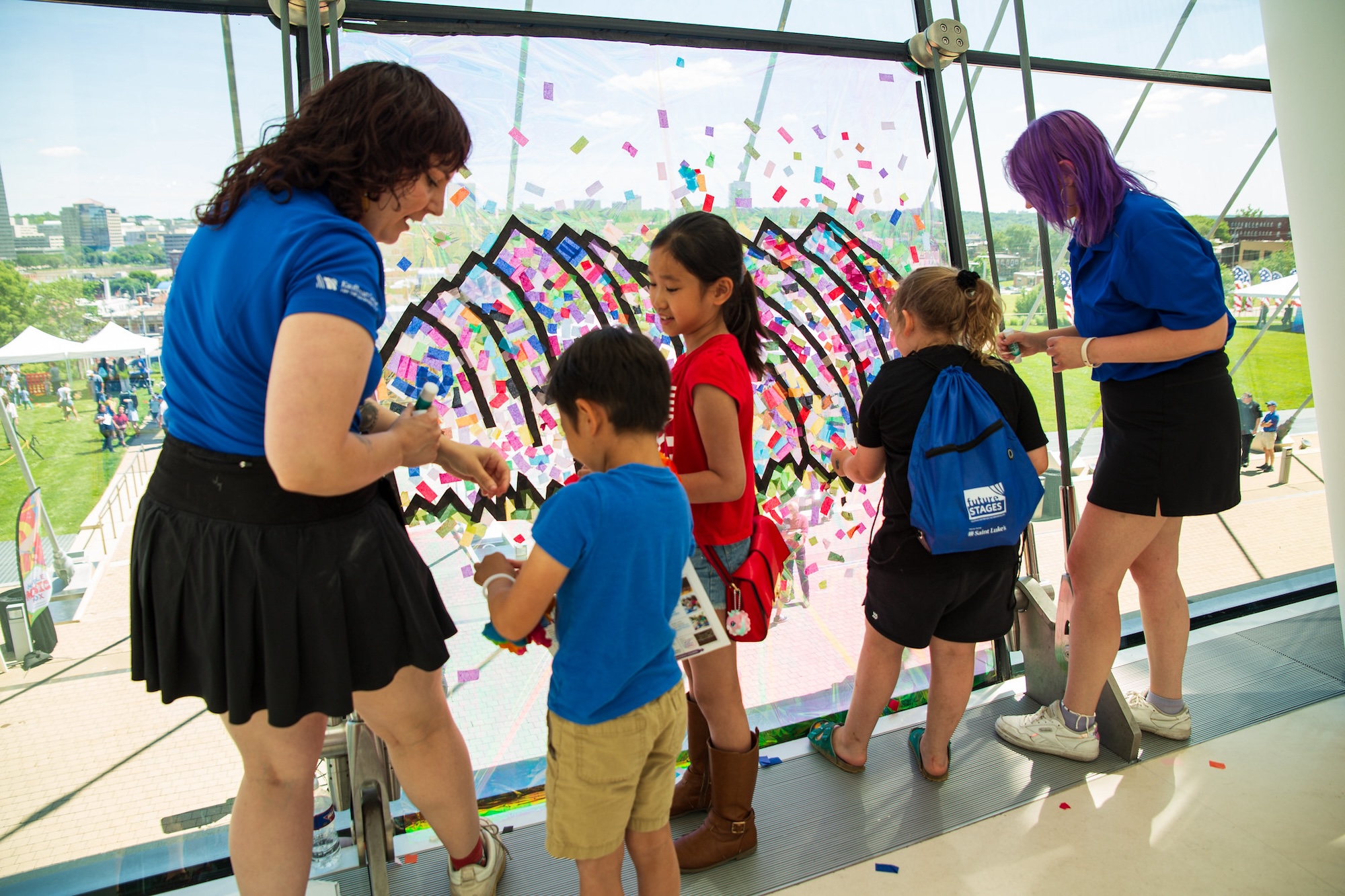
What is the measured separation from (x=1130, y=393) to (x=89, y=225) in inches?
96.8

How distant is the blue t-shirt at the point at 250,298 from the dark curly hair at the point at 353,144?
0.02 m

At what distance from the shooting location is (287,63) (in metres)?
1.65

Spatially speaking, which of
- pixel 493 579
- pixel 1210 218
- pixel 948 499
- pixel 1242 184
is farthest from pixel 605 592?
pixel 1242 184

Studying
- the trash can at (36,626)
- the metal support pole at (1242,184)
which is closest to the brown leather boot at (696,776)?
the trash can at (36,626)

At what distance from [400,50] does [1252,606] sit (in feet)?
11.7

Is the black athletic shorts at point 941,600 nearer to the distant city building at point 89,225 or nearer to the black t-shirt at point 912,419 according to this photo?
the black t-shirt at point 912,419

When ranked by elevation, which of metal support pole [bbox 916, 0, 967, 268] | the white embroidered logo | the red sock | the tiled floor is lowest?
the tiled floor

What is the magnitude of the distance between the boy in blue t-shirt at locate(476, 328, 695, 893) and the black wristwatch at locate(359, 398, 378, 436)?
1.00 ft

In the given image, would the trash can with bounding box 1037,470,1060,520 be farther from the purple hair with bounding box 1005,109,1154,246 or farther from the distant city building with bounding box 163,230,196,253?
the distant city building with bounding box 163,230,196,253

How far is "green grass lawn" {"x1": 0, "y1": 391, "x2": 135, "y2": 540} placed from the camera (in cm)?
167

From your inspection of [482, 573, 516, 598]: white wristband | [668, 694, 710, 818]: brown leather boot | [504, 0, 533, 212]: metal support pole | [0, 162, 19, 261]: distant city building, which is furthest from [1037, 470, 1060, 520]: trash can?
[0, 162, 19, 261]: distant city building

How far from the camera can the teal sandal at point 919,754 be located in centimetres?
208

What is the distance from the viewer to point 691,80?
2188 millimetres

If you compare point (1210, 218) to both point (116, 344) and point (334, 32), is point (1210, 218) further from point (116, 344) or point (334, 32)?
point (116, 344)
